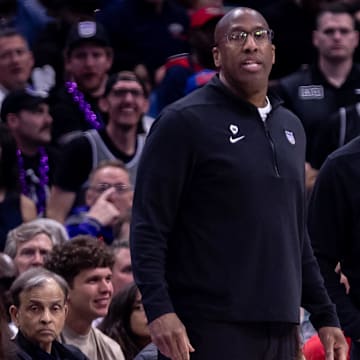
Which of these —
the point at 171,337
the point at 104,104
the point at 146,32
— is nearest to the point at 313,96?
the point at 104,104

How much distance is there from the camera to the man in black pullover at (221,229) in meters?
4.34

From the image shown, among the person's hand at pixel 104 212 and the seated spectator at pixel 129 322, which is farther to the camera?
the person's hand at pixel 104 212

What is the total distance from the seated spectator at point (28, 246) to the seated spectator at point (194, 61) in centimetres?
261

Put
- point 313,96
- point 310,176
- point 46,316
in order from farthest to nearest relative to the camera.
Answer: point 313,96, point 310,176, point 46,316

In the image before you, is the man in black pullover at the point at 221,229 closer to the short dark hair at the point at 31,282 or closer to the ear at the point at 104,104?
the short dark hair at the point at 31,282

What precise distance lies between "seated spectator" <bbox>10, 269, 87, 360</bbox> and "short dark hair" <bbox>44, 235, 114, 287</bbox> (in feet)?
2.34

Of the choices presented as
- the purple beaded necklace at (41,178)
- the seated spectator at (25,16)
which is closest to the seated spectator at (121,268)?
the purple beaded necklace at (41,178)

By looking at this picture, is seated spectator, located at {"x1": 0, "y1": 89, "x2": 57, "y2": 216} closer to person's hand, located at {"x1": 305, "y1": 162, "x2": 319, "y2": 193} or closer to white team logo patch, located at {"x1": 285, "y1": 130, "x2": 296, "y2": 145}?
person's hand, located at {"x1": 305, "y1": 162, "x2": 319, "y2": 193}

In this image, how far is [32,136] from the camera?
9.06 meters

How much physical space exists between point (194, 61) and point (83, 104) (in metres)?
0.98

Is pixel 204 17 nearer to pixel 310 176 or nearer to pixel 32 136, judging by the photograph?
pixel 32 136

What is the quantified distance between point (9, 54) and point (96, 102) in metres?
0.94

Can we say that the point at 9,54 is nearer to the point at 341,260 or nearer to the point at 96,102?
the point at 96,102

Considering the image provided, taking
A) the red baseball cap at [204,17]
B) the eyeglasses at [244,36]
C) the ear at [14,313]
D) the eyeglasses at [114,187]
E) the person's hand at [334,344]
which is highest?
the eyeglasses at [244,36]
